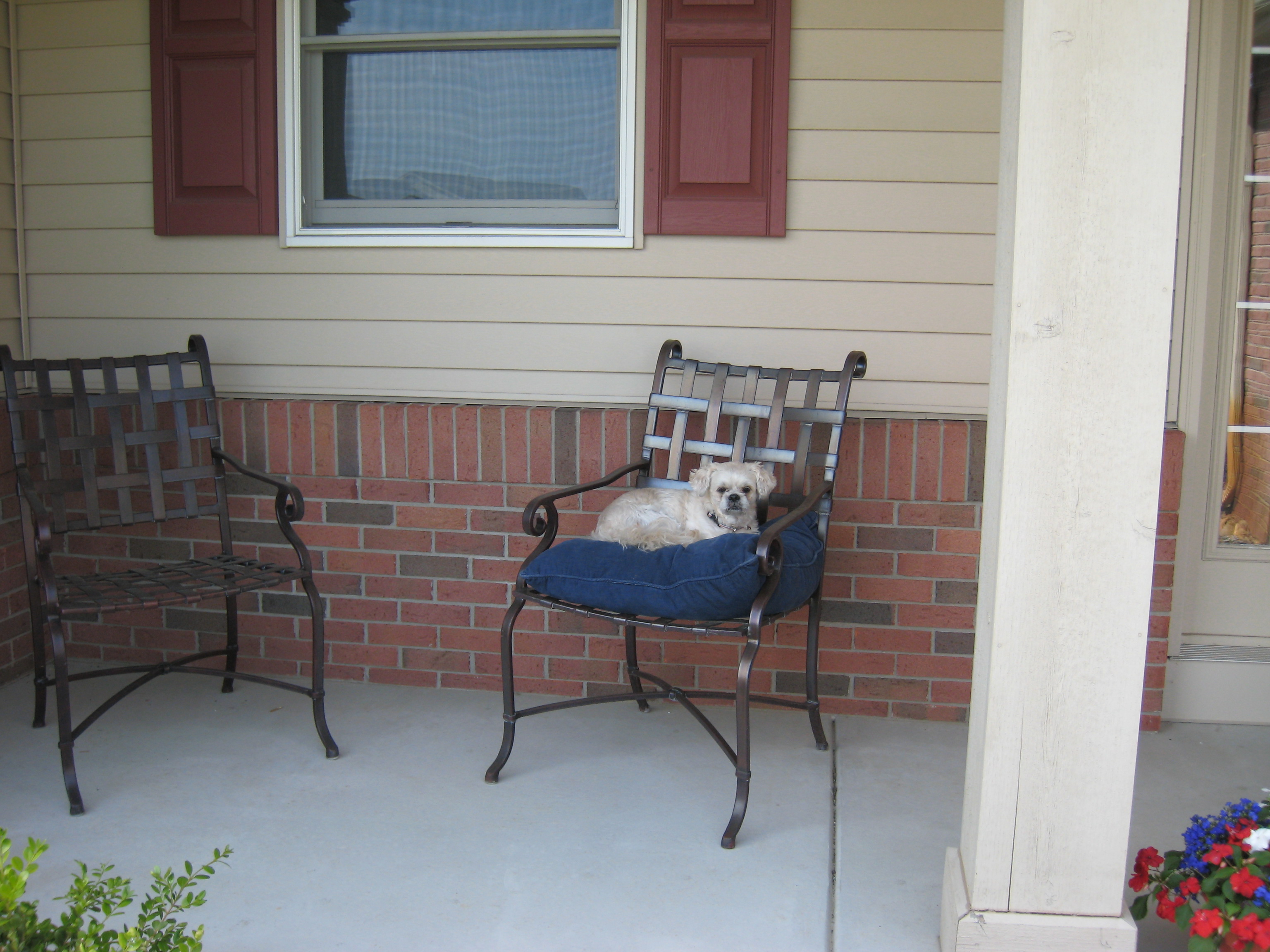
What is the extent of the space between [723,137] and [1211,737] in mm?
2246

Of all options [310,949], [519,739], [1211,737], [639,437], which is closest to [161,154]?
[639,437]

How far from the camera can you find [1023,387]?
1.75 m

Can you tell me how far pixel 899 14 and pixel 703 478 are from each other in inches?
55.6

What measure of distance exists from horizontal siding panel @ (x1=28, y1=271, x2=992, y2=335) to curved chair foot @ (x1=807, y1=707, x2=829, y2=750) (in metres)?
1.11

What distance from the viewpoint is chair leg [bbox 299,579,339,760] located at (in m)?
2.88

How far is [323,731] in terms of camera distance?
288 cm

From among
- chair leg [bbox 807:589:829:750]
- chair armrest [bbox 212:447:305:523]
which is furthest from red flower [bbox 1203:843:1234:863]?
chair armrest [bbox 212:447:305:523]

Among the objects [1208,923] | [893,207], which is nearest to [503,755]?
[1208,923]

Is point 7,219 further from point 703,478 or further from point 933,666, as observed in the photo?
point 933,666

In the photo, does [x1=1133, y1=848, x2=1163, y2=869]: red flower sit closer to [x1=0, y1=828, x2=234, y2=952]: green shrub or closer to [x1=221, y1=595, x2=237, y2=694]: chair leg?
[x1=0, y1=828, x2=234, y2=952]: green shrub

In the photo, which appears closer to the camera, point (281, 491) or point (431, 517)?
point (281, 491)

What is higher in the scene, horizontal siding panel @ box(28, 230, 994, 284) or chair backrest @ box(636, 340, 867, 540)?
horizontal siding panel @ box(28, 230, 994, 284)

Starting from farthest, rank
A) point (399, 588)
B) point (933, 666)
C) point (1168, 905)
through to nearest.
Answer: point (399, 588), point (933, 666), point (1168, 905)

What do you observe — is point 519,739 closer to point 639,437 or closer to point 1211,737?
point 639,437
